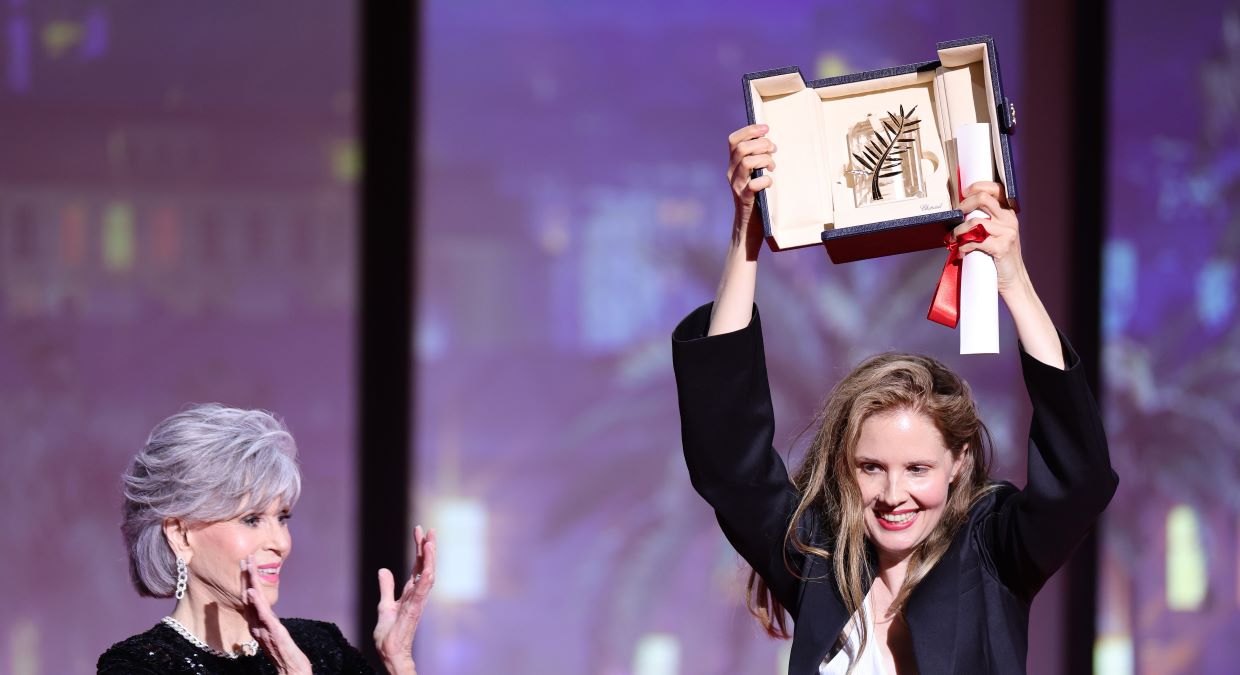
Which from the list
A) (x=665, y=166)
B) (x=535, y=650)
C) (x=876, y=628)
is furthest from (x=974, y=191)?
(x=535, y=650)

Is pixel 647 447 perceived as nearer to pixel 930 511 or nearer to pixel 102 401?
pixel 102 401

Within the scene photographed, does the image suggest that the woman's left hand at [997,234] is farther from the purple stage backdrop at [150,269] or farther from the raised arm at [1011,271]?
the purple stage backdrop at [150,269]

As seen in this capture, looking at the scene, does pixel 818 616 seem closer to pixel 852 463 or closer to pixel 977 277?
pixel 852 463

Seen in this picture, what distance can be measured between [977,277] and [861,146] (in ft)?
0.97

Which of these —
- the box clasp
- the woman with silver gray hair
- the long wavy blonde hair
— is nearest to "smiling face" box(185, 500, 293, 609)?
the woman with silver gray hair

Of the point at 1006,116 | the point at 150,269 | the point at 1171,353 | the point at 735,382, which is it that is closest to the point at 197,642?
the point at 735,382

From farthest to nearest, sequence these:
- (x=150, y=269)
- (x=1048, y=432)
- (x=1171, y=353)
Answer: (x=1171, y=353)
(x=150, y=269)
(x=1048, y=432)

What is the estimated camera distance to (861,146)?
1990 millimetres

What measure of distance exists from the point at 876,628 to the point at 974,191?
639 mm

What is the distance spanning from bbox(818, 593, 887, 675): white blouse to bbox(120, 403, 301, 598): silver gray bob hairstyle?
84cm

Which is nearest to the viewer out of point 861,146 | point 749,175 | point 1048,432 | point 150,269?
point 1048,432

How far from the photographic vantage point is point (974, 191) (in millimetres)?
1812

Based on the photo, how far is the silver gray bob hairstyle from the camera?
1.93 m

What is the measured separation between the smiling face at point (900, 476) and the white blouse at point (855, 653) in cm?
12
